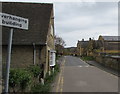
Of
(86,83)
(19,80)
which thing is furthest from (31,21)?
(19,80)

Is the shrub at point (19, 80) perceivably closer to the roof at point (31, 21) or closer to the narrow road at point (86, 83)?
the narrow road at point (86, 83)

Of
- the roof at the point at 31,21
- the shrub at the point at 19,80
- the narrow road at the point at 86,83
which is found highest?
the roof at the point at 31,21

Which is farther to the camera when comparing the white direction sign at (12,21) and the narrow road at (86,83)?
the narrow road at (86,83)

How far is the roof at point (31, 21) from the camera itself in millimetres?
15442

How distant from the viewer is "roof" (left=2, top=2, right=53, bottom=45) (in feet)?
50.7

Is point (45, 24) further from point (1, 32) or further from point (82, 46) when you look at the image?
point (82, 46)

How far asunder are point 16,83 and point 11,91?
0.36m

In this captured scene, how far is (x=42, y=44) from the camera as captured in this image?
1509 cm

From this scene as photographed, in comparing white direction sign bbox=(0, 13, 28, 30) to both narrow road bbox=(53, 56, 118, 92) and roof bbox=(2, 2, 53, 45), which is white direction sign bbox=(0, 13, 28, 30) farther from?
roof bbox=(2, 2, 53, 45)

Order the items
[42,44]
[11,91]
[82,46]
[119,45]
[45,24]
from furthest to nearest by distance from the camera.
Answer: [82,46]
[119,45]
[45,24]
[42,44]
[11,91]

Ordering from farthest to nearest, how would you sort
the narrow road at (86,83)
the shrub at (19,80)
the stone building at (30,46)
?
the stone building at (30,46), the narrow road at (86,83), the shrub at (19,80)

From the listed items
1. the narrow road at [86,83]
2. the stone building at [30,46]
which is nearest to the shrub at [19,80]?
the narrow road at [86,83]

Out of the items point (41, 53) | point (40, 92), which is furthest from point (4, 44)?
point (40, 92)

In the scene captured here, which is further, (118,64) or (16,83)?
(118,64)
